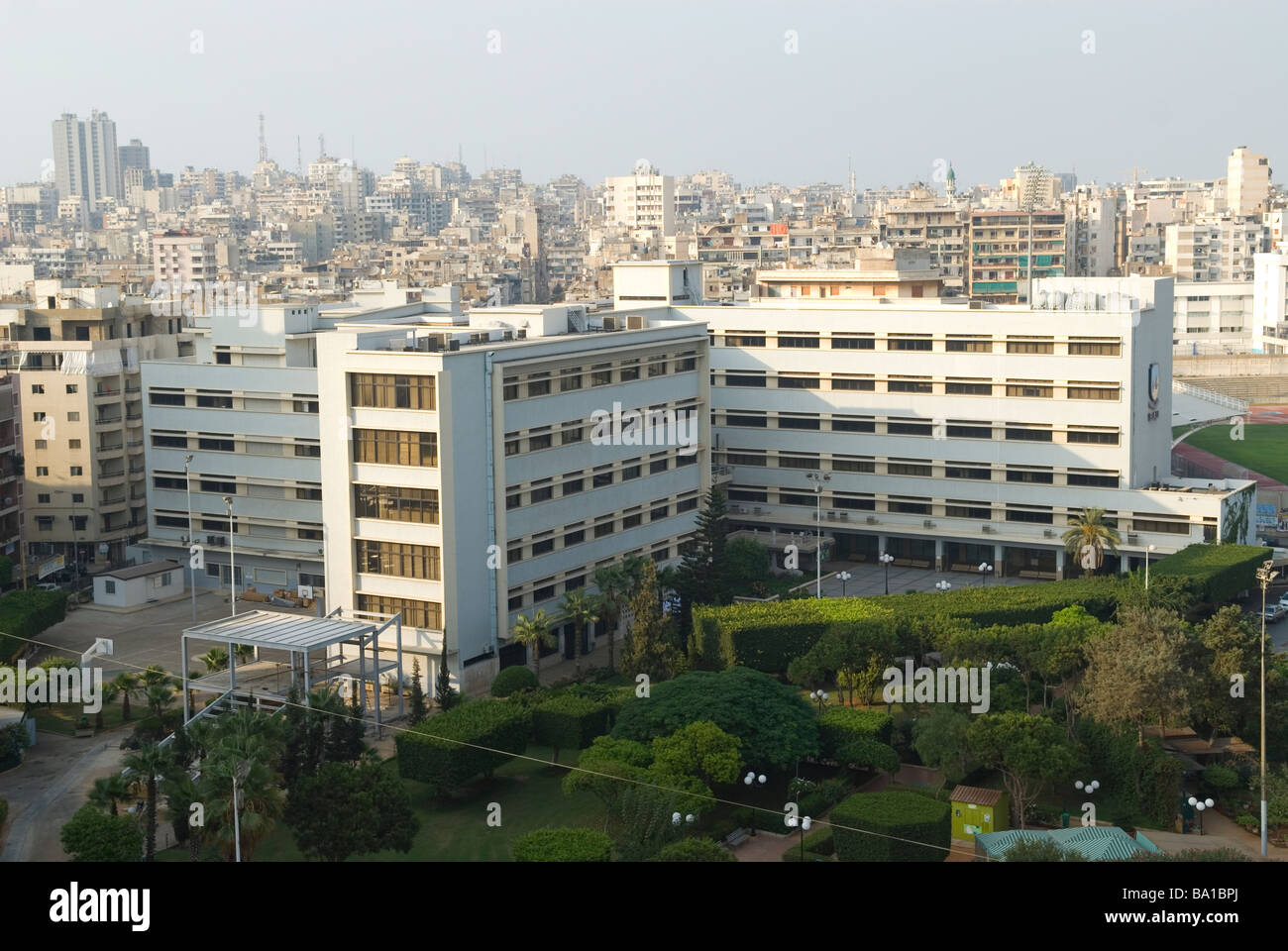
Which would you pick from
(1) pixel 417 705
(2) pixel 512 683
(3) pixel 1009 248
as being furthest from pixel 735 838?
(3) pixel 1009 248

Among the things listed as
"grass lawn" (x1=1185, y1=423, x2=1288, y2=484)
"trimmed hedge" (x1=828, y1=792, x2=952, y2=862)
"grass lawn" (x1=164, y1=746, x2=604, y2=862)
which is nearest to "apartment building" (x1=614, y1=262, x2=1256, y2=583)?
"grass lawn" (x1=164, y1=746, x2=604, y2=862)

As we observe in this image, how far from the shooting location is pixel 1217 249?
6009 inches

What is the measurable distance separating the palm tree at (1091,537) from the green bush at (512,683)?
820 inches

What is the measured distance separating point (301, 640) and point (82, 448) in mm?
25597

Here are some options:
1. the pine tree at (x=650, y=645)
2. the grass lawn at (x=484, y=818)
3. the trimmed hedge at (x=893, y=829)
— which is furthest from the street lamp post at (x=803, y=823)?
the pine tree at (x=650, y=645)

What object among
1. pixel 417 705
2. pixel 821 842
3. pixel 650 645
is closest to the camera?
pixel 821 842

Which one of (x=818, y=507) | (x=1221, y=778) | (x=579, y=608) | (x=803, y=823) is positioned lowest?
(x=803, y=823)

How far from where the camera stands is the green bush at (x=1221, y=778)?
31781 millimetres

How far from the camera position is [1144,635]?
33938 millimetres

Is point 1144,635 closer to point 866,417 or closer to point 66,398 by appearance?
point 866,417

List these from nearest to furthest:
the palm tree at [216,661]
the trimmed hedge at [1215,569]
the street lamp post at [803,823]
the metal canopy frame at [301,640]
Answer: the street lamp post at [803,823] → the metal canopy frame at [301,640] → the palm tree at [216,661] → the trimmed hedge at [1215,569]

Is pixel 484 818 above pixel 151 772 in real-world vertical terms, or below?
below

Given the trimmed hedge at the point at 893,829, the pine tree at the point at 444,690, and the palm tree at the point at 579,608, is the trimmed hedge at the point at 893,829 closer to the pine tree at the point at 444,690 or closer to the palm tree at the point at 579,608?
the pine tree at the point at 444,690

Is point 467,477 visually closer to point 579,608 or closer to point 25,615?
point 579,608
